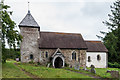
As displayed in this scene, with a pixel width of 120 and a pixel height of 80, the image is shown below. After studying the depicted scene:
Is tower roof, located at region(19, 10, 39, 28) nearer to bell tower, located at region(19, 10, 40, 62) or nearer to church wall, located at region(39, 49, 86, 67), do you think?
bell tower, located at region(19, 10, 40, 62)

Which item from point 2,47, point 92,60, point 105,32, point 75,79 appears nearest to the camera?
point 75,79

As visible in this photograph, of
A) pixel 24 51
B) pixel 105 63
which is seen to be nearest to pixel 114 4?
pixel 105 63

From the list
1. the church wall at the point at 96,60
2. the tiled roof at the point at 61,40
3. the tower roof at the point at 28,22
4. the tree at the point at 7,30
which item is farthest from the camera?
the church wall at the point at 96,60

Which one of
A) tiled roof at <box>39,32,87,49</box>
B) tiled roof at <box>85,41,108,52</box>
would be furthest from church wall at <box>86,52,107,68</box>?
tiled roof at <box>39,32,87,49</box>

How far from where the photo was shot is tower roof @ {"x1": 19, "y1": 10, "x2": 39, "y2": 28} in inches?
1000

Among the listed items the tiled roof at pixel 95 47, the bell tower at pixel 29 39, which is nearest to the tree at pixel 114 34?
the tiled roof at pixel 95 47

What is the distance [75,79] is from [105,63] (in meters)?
22.1

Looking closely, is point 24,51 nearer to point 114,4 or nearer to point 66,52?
point 66,52

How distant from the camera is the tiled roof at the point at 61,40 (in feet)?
87.1

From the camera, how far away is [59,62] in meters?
27.0

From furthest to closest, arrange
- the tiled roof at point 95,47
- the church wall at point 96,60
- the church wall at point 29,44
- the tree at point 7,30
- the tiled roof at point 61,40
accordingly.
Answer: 1. the tiled roof at point 95,47
2. the church wall at point 96,60
3. the tiled roof at point 61,40
4. the church wall at point 29,44
5. the tree at point 7,30

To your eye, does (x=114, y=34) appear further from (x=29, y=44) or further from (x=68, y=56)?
(x=29, y=44)

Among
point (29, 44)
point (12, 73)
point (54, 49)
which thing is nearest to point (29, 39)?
point (29, 44)

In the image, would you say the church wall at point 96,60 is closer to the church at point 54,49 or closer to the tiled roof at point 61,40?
the church at point 54,49
